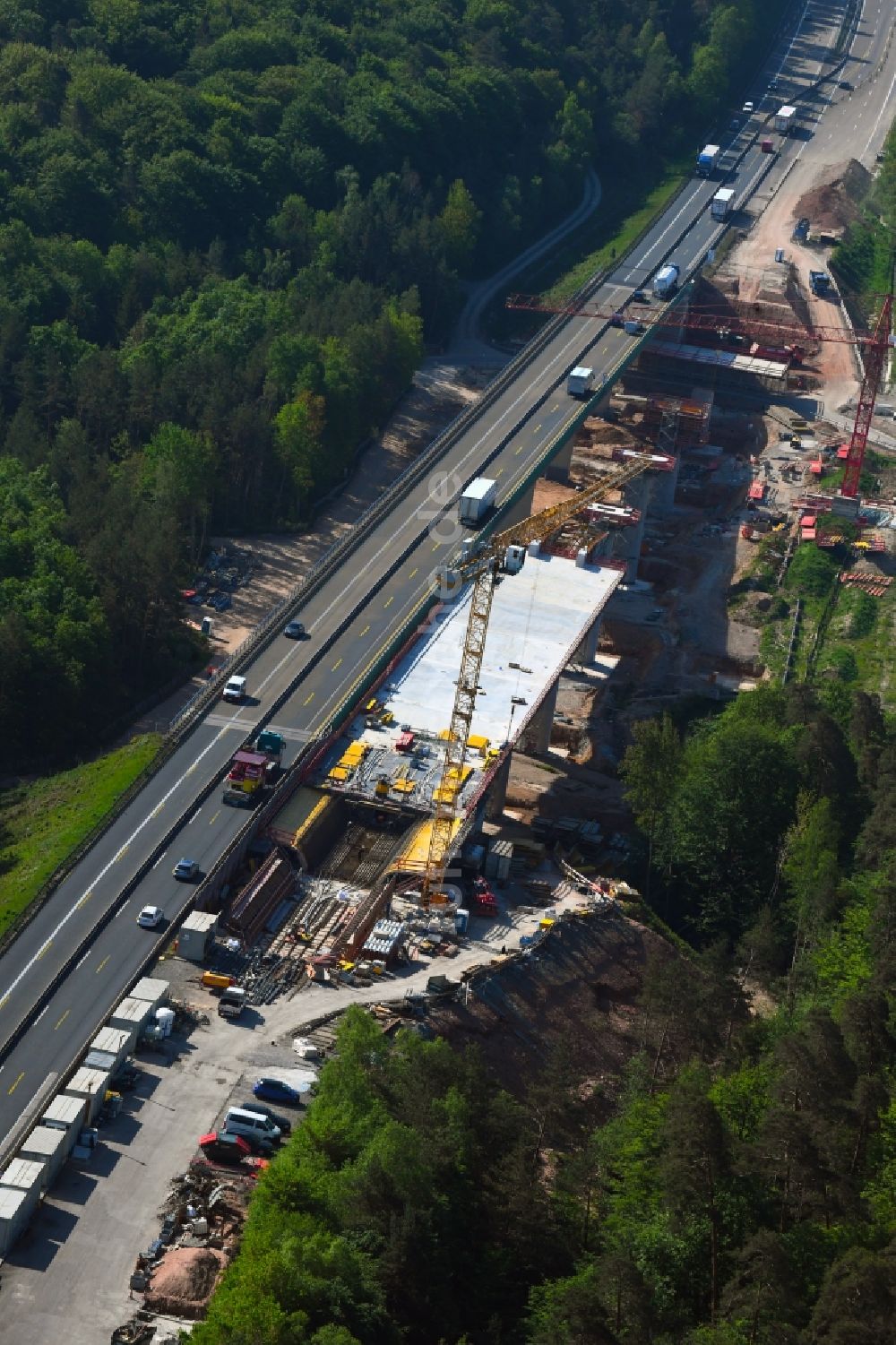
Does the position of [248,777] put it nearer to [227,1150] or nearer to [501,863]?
[501,863]

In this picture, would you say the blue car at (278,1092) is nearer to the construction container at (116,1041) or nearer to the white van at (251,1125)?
the white van at (251,1125)

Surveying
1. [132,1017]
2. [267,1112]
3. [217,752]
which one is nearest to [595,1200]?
[267,1112]

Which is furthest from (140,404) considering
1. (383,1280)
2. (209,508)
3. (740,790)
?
(383,1280)

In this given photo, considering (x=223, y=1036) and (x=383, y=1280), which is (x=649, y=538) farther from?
(x=383, y=1280)

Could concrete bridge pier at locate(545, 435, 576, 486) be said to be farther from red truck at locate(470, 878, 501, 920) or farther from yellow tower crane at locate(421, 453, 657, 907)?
red truck at locate(470, 878, 501, 920)

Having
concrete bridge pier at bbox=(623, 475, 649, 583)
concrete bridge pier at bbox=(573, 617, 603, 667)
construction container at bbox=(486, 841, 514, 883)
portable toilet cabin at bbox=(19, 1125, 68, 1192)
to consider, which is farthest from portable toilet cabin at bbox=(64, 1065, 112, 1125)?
concrete bridge pier at bbox=(623, 475, 649, 583)
